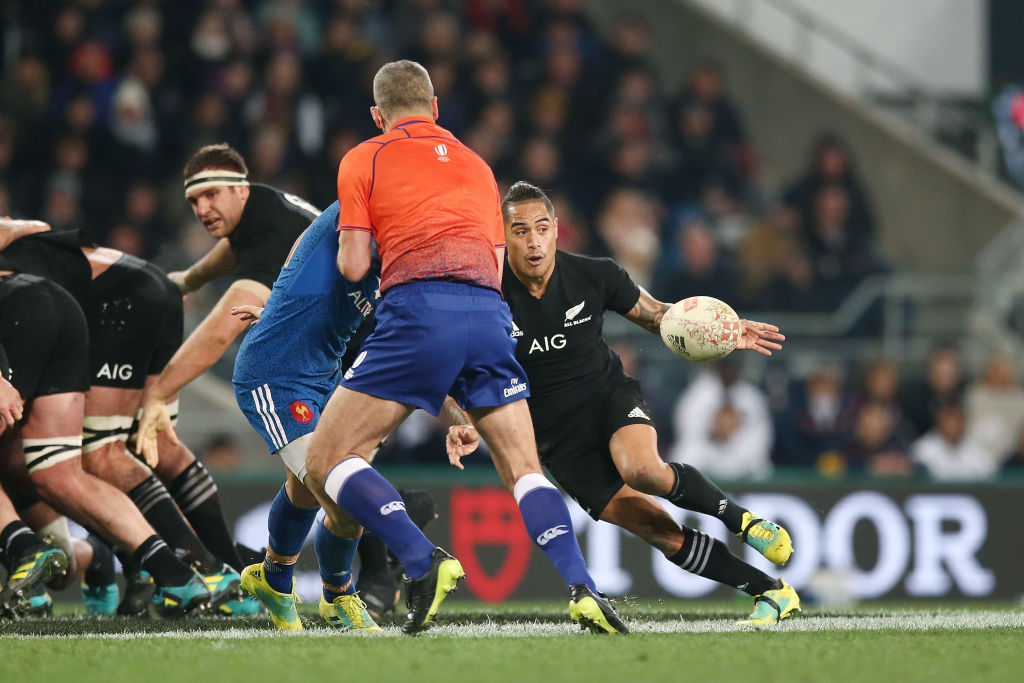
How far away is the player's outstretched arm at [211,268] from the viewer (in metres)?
7.16

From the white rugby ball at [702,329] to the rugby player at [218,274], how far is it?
1.99 m

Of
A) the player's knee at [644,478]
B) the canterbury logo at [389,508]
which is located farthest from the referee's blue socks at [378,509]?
the player's knee at [644,478]

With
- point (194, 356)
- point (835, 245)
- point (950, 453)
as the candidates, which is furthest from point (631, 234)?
point (194, 356)

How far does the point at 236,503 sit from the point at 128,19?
5.87m

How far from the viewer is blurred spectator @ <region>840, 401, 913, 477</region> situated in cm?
1090

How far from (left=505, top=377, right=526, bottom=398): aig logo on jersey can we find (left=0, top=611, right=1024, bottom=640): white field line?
923 mm

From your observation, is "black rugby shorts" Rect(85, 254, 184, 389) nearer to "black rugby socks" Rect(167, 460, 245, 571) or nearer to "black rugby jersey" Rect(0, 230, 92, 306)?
"black rugby jersey" Rect(0, 230, 92, 306)

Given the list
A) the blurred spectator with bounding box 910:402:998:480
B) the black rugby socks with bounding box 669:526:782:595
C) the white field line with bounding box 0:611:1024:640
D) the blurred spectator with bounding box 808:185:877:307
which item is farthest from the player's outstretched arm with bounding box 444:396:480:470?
the blurred spectator with bounding box 808:185:877:307

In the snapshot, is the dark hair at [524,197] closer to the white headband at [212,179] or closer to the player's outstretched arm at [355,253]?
the player's outstretched arm at [355,253]

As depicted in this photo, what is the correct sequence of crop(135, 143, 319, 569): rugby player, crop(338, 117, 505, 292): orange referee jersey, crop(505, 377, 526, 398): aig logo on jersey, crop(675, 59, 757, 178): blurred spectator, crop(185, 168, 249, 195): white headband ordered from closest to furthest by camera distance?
1. crop(338, 117, 505, 292): orange referee jersey
2. crop(505, 377, 526, 398): aig logo on jersey
3. crop(135, 143, 319, 569): rugby player
4. crop(185, 168, 249, 195): white headband
5. crop(675, 59, 757, 178): blurred spectator

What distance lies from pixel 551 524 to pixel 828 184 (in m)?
9.18

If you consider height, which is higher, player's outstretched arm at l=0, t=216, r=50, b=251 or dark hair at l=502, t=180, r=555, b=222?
dark hair at l=502, t=180, r=555, b=222

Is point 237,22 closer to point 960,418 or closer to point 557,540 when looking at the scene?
point 960,418

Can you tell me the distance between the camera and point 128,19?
13102mm
